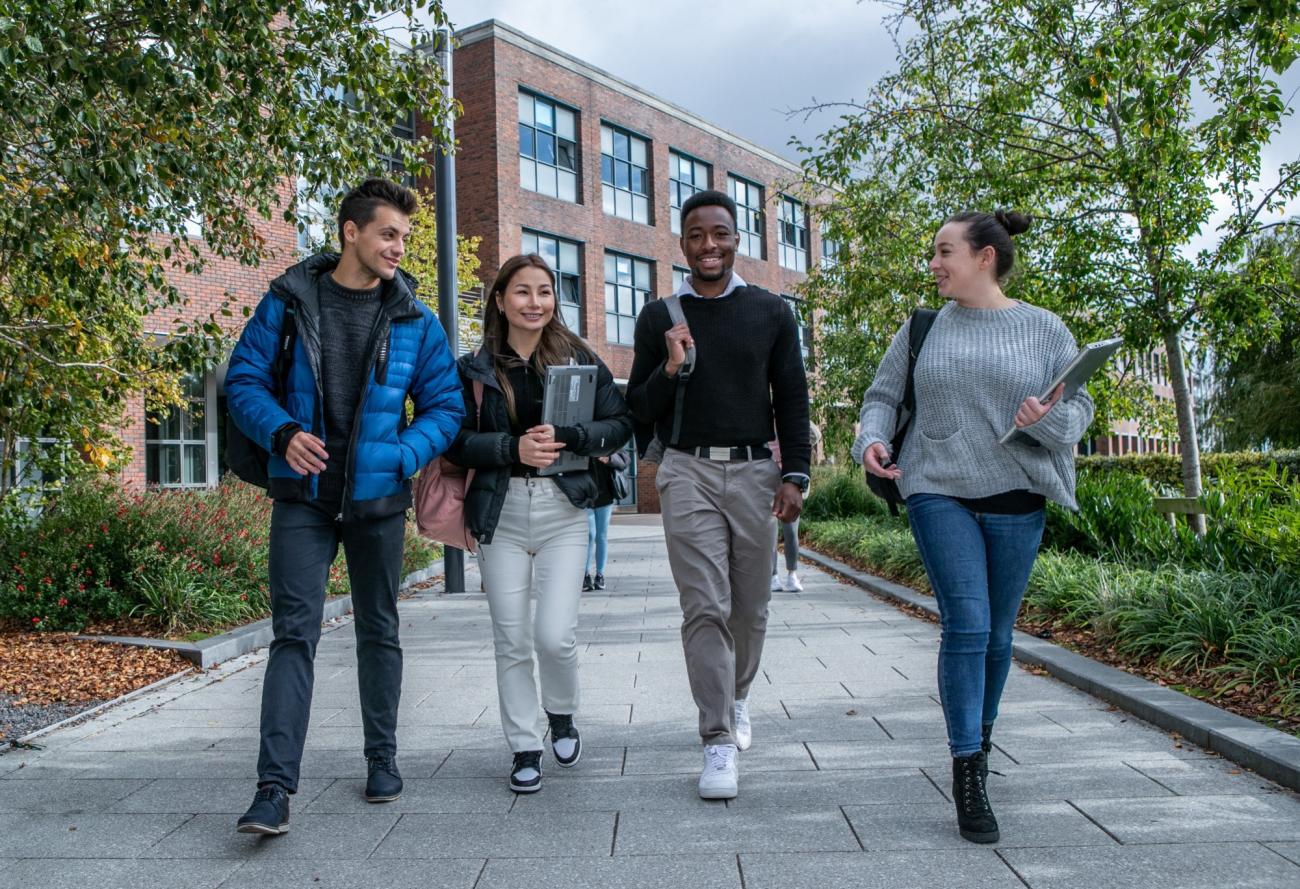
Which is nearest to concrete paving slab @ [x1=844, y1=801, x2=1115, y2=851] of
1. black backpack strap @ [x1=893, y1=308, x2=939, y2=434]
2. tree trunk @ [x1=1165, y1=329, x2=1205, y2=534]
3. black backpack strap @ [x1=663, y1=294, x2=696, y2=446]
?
black backpack strap @ [x1=893, y1=308, x2=939, y2=434]

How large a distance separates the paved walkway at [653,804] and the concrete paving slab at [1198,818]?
1cm

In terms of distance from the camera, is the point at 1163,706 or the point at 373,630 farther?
the point at 1163,706

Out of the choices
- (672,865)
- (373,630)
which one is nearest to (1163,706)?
(672,865)

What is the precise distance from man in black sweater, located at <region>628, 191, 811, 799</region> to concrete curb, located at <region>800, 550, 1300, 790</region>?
64.8 inches

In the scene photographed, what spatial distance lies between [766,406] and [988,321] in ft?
2.86

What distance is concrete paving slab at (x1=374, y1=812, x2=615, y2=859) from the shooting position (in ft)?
10.8

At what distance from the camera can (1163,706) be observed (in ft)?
15.9

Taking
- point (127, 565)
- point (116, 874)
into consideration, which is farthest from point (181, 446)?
point (116, 874)

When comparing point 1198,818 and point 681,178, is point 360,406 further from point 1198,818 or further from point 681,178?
point 681,178

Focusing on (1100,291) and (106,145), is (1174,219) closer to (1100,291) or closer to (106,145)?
(1100,291)

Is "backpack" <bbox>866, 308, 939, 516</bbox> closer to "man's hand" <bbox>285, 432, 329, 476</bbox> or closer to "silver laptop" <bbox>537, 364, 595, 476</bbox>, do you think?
"silver laptop" <bbox>537, 364, 595, 476</bbox>

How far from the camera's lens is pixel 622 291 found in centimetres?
3056

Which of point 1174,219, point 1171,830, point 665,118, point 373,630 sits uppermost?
point 665,118

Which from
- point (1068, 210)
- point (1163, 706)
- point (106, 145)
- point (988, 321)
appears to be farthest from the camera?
point (1068, 210)
